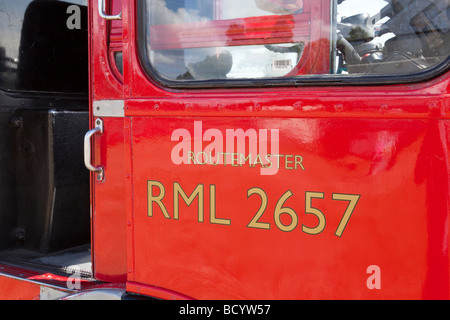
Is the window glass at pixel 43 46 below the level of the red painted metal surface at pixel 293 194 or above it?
above

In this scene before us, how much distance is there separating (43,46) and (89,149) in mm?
1133

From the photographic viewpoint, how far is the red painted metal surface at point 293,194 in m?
1.19

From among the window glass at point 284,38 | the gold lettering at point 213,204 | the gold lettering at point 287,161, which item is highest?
the window glass at point 284,38

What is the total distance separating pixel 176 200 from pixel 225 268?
0.27 metres

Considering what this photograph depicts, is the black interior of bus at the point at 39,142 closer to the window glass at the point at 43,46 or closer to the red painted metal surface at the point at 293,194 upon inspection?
the window glass at the point at 43,46

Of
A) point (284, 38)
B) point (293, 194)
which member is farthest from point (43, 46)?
point (293, 194)

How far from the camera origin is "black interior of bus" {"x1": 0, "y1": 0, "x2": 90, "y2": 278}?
2.40 metres

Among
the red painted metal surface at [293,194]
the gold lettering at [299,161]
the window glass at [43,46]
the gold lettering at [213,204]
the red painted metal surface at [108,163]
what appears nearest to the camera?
the red painted metal surface at [293,194]

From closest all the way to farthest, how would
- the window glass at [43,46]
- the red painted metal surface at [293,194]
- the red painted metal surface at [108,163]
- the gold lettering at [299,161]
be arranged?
the red painted metal surface at [293,194], the gold lettering at [299,161], the red painted metal surface at [108,163], the window glass at [43,46]

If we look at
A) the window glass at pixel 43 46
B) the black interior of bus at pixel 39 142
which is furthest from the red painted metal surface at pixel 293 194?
the window glass at pixel 43 46

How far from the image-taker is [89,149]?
1.68 meters

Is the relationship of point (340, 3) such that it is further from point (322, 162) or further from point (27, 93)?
point (27, 93)

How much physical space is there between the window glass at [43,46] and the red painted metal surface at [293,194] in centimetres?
115

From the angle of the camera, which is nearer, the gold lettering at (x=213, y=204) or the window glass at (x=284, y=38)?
the window glass at (x=284, y=38)
